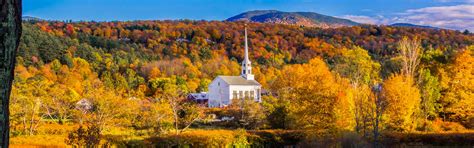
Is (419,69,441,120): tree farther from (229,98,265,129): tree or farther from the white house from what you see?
the white house

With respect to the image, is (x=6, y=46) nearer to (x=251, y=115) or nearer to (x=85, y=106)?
(x=85, y=106)

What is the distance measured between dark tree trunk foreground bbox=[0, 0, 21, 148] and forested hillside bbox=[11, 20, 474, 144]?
391 inches

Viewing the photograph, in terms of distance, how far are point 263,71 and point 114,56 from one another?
2715 cm

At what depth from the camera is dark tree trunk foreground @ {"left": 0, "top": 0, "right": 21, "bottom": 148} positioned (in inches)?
92.2

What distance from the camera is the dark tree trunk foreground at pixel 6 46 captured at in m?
2.34

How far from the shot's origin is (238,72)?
8244 centimetres

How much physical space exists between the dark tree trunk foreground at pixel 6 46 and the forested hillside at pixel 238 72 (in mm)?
9921

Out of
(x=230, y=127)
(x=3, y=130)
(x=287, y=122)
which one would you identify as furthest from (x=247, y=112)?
(x=3, y=130)

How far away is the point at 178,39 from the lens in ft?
371

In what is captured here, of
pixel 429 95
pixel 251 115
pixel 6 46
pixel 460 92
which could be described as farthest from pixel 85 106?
pixel 6 46

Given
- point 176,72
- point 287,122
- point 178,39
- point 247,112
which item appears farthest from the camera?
point 178,39

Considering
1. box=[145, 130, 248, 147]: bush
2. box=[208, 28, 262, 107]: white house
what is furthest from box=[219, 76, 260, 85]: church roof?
box=[145, 130, 248, 147]: bush

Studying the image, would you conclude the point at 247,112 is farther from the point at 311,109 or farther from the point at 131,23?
the point at 131,23

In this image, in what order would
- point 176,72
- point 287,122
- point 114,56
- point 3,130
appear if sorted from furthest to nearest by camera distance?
point 114,56 → point 176,72 → point 287,122 → point 3,130
